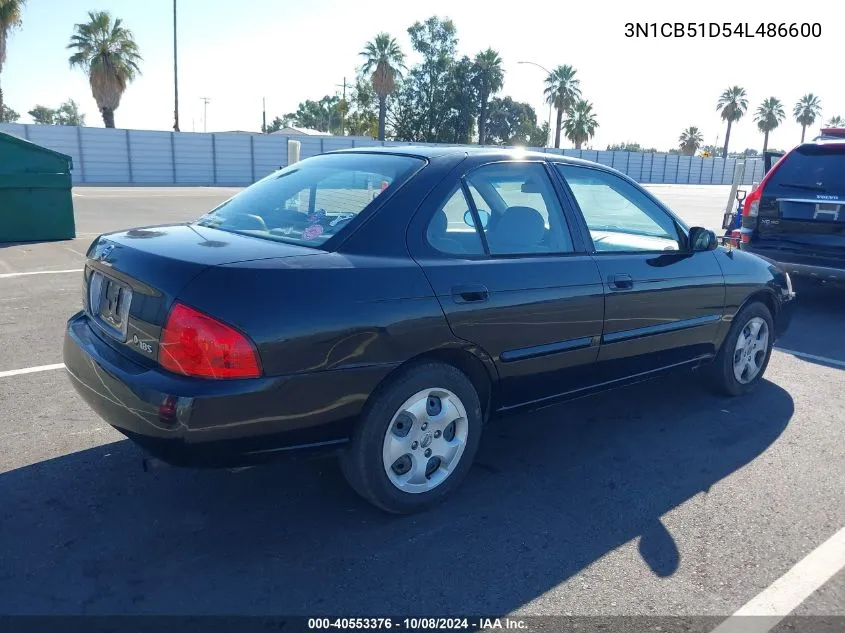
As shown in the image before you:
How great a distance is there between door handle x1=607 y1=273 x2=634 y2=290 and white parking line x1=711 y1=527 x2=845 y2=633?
5.05 feet

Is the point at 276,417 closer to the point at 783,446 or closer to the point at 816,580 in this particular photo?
the point at 816,580

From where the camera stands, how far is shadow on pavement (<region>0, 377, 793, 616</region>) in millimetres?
2598

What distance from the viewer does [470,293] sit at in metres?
3.16

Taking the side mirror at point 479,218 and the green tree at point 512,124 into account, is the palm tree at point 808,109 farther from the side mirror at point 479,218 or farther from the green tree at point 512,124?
the side mirror at point 479,218

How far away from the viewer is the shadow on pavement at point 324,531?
2598 mm

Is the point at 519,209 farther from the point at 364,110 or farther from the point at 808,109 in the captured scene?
the point at 808,109

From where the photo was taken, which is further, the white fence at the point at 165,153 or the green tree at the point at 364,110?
the green tree at the point at 364,110

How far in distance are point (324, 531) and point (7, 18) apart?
33081 millimetres

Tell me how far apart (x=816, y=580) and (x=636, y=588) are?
770 millimetres

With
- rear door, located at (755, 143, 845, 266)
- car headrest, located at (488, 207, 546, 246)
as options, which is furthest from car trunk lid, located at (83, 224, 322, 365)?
rear door, located at (755, 143, 845, 266)

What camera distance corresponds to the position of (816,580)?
2.82m

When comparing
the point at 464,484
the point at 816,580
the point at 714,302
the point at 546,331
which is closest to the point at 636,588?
the point at 816,580

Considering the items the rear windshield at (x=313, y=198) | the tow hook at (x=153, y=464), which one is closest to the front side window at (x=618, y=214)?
the rear windshield at (x=313, y=198)

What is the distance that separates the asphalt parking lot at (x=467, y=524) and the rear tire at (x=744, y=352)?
0.27m
